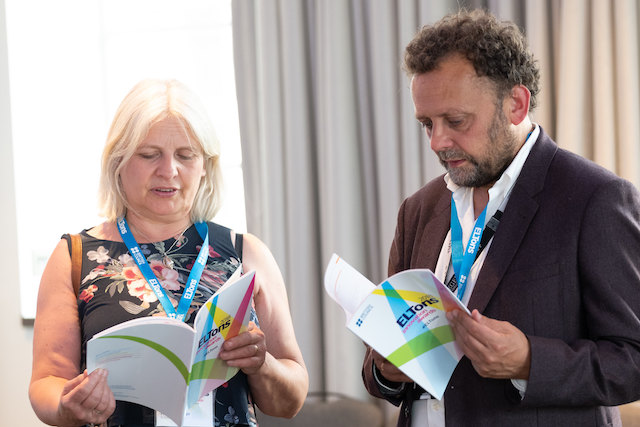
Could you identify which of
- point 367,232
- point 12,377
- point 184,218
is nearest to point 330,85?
point 367,232

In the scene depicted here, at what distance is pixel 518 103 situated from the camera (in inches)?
77.5

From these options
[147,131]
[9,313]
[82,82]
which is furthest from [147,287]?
[82,82]

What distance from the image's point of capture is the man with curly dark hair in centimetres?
171

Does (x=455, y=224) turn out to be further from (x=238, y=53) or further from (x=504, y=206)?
(x=238, y=53)

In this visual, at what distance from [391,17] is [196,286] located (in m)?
1.82

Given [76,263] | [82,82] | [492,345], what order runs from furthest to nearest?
1. [82,82]
2. [76,263]
3. [492,345]

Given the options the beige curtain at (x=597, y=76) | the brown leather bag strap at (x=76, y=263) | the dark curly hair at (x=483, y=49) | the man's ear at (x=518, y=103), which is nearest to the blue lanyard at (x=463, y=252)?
the man's ear at (x=518, y=103)

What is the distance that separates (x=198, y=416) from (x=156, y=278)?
429 millimetres

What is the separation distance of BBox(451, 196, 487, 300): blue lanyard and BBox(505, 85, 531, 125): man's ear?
252 mm

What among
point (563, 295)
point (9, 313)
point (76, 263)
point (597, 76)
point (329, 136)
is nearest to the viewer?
point (563, 295)

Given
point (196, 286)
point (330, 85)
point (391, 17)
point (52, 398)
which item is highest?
point (391, 17)

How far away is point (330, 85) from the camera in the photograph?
3436 millimetres

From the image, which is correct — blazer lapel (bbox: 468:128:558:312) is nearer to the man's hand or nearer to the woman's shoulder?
the man's hand

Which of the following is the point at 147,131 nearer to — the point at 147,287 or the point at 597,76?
the point at 147,287
